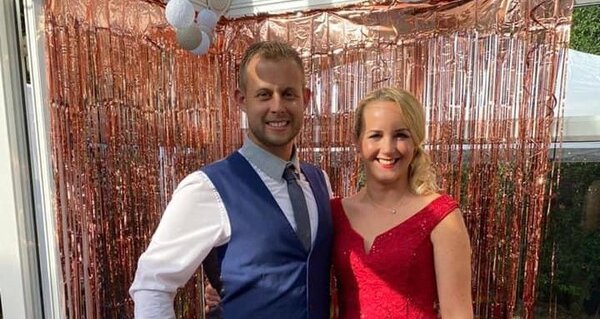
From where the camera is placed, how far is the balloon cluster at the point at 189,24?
4.88 ft

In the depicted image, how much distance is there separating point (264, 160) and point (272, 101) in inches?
5.5

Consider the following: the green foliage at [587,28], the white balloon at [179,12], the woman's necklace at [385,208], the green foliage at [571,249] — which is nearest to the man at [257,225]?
the woman's necklace at [385,208]

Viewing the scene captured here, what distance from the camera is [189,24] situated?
1540 mm

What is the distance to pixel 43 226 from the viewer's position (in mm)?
1390

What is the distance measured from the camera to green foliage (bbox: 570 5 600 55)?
5.25 ft

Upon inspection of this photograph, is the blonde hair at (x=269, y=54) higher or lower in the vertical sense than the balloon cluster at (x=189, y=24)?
lower

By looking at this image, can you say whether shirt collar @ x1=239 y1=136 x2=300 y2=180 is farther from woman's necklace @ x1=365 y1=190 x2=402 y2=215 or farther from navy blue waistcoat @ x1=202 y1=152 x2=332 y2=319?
woman's necklace @ x1=365 y1=190 x2=402 y2=215

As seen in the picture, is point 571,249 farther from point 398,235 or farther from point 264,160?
point 264,160

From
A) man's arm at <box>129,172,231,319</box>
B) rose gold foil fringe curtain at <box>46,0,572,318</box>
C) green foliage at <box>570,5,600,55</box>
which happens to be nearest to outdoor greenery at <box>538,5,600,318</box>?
green foliage at <box>570,5,600,55</box>

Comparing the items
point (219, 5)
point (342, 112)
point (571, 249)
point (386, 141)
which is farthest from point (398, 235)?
point (219, 5)

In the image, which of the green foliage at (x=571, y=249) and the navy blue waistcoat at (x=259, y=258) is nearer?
the navy blue waistcoat at (x=259, y=258)

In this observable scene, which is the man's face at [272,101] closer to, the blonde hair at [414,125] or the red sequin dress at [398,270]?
the blonde hair at [414,125]

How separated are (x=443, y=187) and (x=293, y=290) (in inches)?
36.2

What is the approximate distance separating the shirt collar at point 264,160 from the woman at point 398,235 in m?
0.21
